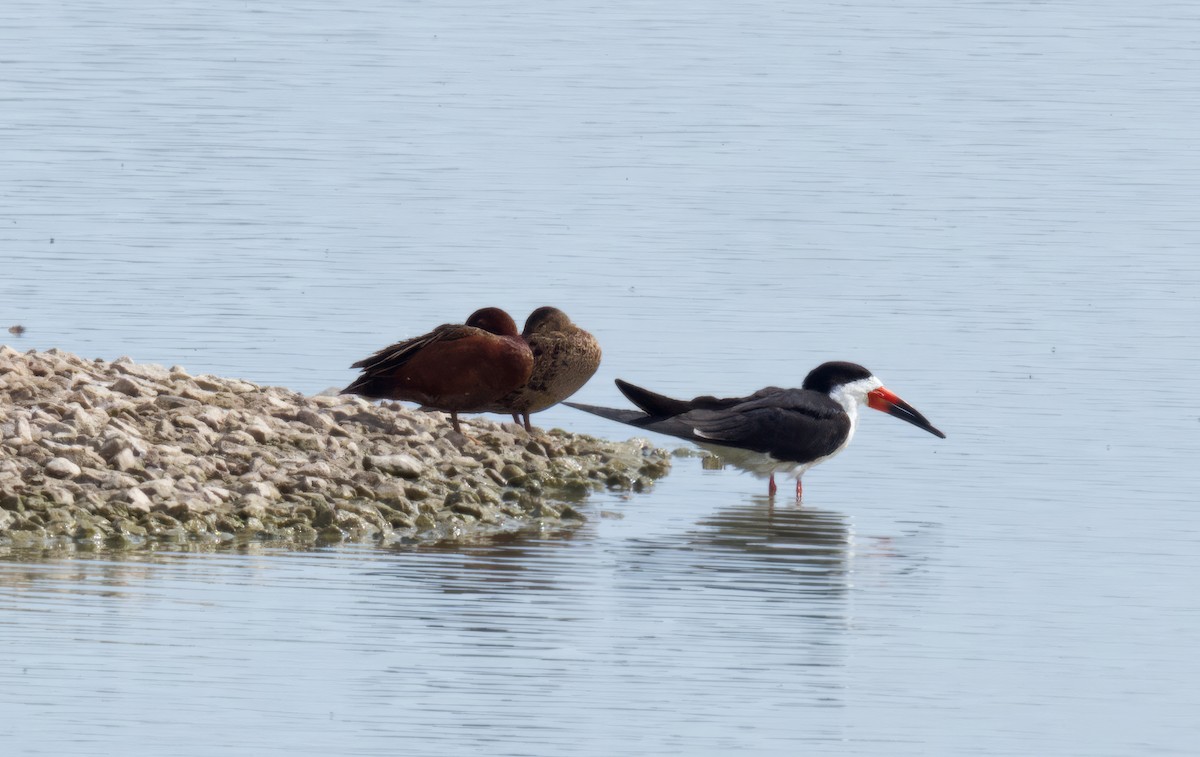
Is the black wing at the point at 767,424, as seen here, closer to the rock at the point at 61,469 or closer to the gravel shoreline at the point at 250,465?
the gravel shoreline at the point at 250,465

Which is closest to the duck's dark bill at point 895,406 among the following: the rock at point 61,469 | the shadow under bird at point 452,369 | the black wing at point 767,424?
the black wing at point 767,424

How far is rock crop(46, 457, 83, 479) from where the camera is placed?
11906 millimetres

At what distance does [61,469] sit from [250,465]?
116 centimetres

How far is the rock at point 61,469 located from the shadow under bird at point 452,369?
9.01 ft

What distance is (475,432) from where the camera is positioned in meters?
14.5

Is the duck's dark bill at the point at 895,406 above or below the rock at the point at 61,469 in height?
above

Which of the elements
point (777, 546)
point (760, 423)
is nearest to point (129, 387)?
point (760, 423)

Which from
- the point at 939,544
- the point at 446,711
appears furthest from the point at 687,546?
the point at 446,711

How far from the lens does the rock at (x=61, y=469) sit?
39.1 ft

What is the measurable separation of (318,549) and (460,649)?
218 cm

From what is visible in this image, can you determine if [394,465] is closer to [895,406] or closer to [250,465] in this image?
[250,465]

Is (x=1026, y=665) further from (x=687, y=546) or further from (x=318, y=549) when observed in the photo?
(x=318, y=549)

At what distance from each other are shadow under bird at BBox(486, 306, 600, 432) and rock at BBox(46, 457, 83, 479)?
3.47 meters

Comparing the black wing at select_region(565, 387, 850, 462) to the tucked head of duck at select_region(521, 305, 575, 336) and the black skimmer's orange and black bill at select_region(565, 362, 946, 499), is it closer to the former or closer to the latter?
the black skimmer's orange and black bill at select_region(565, 362, 946, 499)
